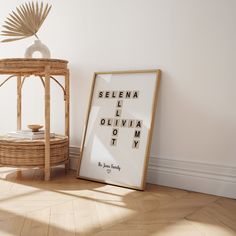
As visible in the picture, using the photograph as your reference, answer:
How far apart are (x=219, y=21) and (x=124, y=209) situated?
47.6 inches

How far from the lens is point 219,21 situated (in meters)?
2.39

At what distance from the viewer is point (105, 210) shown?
2.09m

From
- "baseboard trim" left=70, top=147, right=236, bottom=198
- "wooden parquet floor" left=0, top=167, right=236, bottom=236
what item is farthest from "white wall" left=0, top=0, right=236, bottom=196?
"wooden parquet floor" left=0, top=167, right=236, bottom=236

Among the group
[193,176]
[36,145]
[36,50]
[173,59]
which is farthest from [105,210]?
[36,50]

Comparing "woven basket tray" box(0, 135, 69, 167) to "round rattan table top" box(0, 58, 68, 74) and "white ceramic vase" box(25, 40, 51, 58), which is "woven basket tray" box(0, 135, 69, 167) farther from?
"white ceramic vase" box(25, 40, 51, 58)

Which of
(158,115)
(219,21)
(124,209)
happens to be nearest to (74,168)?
(158,115)

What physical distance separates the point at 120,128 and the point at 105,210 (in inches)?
30.0

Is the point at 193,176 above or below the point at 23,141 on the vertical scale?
below

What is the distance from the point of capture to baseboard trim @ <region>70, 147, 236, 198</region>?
2375mm

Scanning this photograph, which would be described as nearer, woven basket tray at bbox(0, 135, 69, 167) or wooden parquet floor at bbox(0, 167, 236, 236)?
wooden parquet floor at bbox(0, 167, 236, 236)

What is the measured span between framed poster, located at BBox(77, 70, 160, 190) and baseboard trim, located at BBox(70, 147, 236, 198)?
0.55 ft

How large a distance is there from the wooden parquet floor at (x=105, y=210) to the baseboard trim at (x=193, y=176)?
6cm

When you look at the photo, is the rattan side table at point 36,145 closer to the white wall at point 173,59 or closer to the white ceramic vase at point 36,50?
the white ceramic vase at point 36,50

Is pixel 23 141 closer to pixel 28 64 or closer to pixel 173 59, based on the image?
pixel 28 64
